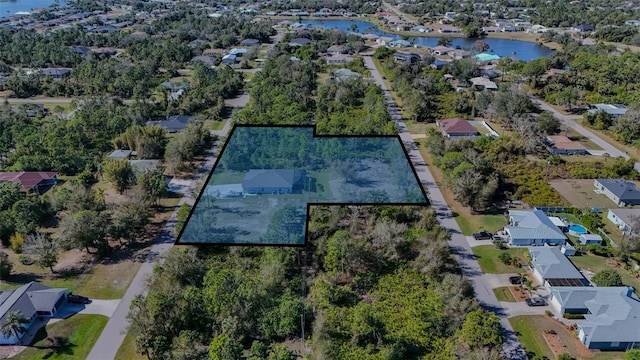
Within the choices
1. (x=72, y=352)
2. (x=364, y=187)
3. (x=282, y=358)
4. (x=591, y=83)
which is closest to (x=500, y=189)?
(x=364, y=187)

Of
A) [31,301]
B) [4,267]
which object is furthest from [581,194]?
[4,267]

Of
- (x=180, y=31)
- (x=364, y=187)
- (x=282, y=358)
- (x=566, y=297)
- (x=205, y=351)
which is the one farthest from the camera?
(x=180, y=31)

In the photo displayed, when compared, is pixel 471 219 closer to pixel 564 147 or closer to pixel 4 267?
pixel 564 147

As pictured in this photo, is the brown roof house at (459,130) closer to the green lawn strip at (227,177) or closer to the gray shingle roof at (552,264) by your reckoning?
the gray shingle roof at (552,264)

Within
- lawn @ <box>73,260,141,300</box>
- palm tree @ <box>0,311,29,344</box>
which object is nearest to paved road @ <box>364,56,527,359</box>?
lawn @ <box>73,260,141,300</box>

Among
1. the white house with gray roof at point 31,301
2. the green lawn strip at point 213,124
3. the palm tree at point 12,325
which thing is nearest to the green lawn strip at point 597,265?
the white house with gray roof at point 31,301

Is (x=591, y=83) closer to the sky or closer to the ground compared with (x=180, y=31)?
closer to the ground

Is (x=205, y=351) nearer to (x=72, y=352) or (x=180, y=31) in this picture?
(x=72, y=352)
